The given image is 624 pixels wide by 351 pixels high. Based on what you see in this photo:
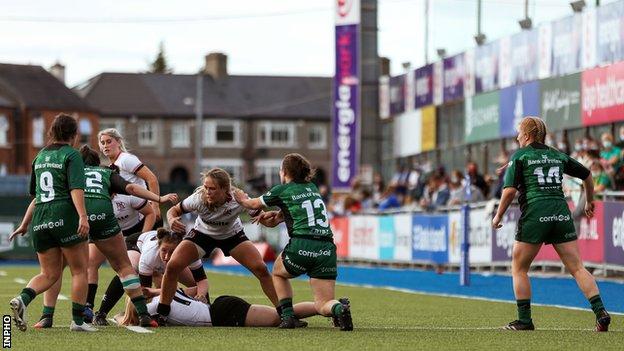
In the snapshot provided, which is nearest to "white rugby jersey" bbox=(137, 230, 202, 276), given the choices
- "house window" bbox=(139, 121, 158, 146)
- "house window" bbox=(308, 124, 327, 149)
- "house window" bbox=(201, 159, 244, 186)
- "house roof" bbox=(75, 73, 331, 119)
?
"house roof" bbox=(75, 73, 331, 119)

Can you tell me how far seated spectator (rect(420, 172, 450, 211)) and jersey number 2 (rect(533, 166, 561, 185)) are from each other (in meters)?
17.5

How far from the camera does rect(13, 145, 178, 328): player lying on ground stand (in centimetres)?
1266

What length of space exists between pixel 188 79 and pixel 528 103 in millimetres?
75875

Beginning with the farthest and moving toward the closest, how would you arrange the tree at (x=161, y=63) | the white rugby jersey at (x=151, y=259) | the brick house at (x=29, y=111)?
the tree at (x=161, y=63) → the brick house at (x=29, y=111) → the white rugby jersey at (x=151, y=259)

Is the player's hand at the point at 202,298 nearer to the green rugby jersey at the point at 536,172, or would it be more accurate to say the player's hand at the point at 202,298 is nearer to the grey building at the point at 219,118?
the green rugby jersey at the point at 536,172

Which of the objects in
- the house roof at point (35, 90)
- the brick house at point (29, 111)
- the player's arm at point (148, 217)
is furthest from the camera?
the house roof at point (35, 90)

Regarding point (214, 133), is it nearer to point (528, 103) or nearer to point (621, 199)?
Result: point (528, 103)

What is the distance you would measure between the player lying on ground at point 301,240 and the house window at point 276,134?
94350 millimetres

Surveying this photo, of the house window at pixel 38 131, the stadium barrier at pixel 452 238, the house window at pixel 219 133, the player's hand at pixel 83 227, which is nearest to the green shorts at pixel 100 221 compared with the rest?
the player's hand at pixel 83 227

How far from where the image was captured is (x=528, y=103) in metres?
33.9

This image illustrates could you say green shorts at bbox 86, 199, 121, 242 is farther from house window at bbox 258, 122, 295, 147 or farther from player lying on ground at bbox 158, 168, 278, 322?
house window at bbox 258, 122, 295, 147

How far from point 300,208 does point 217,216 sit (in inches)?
30.7

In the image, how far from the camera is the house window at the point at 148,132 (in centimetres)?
10500

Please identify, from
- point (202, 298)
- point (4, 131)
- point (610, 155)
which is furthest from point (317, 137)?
point (202, 298)
